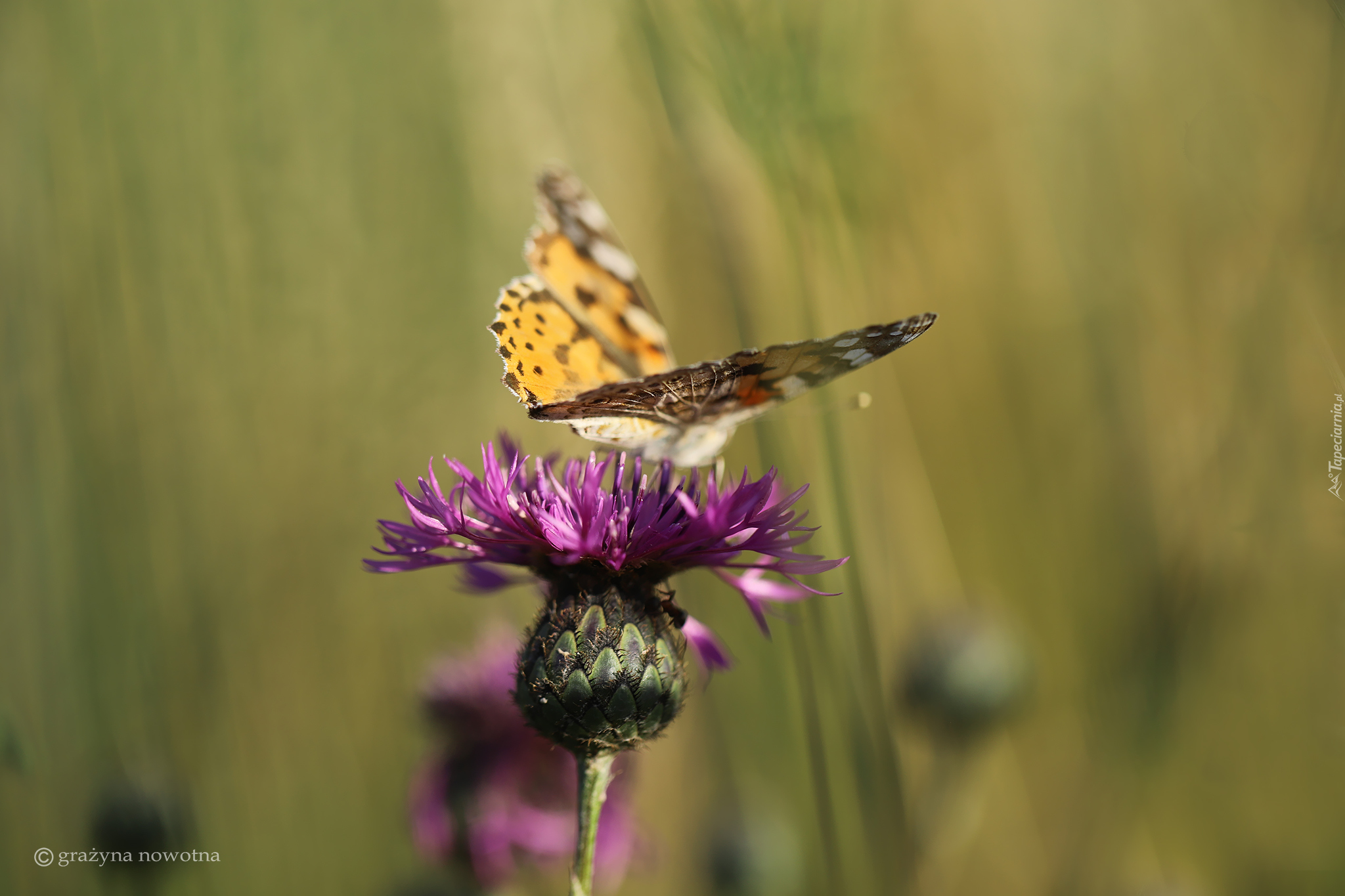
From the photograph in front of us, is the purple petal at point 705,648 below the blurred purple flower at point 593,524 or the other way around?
below

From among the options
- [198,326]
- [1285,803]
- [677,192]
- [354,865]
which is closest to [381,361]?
[198,326]

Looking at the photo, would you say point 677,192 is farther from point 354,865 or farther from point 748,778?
point 354,865

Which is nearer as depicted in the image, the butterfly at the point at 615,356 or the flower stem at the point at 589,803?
the flower stem at the point at 589,803

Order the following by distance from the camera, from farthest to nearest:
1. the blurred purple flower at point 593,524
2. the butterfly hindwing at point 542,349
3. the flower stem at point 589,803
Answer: the butterfly hindwing at point 542,349 < the blurred purple flower at point 593,524 < the flower stem at point 589,803

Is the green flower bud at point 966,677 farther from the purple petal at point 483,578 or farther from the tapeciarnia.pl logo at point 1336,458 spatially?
the purple petal at point 483,578

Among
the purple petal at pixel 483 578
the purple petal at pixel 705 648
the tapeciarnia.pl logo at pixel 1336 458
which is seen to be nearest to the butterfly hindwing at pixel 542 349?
the purple petal at pixel 483 578

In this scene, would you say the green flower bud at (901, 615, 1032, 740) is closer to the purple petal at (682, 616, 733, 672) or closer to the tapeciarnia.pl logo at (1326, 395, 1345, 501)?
the tapeciarnia.pl logo at (1326, 395, 1345, 501)

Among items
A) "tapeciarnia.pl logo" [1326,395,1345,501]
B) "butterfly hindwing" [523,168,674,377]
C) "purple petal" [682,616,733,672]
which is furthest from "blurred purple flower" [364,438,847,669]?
"tapeciarnia.pl logo" [1326,395,1345,501]
